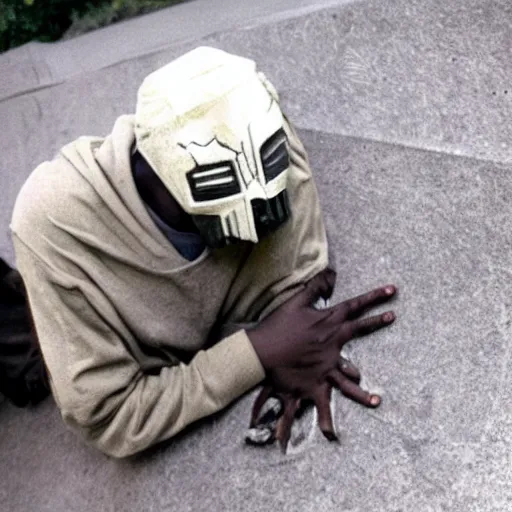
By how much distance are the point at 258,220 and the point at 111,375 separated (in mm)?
295

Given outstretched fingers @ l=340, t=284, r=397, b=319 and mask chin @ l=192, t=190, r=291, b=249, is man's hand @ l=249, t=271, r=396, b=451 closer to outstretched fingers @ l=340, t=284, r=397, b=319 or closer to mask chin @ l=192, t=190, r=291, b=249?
outstretched fingers @ l=340, t=284, r=397, b=319

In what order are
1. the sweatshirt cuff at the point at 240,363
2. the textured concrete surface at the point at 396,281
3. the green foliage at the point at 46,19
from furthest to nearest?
1. the green foliage at the point at 46,19
2. the sweatshirt cuff at the point at 240,363
3. the textured concrete surface at the point at 396,281

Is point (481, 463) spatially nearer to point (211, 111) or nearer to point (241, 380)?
point (241, 380)

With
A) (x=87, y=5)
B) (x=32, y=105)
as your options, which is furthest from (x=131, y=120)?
(x=87, y=5)

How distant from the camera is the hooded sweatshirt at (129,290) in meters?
1.12

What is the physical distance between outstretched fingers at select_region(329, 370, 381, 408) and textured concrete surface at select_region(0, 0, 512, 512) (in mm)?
15

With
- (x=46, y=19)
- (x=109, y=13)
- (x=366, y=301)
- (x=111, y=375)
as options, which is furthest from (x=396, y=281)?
(x=46, y=19)

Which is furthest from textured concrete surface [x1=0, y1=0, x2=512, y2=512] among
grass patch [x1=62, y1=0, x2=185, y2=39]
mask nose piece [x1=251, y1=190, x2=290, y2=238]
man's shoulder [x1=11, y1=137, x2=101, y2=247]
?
grass patch [x1=62, y1=0, x2=185, y2=39]

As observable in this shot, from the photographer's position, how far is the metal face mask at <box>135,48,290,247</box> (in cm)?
97

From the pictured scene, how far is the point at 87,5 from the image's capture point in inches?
82.5

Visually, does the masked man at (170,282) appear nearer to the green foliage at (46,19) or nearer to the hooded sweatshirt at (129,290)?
the hooded sweatshirt at (129,290)

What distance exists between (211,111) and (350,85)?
0.45 m

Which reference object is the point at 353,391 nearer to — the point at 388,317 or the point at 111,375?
the point at 388,317

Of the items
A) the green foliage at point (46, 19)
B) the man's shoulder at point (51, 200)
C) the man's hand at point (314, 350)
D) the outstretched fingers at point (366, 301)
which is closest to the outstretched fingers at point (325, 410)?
the man's hand at point (314, 350)
